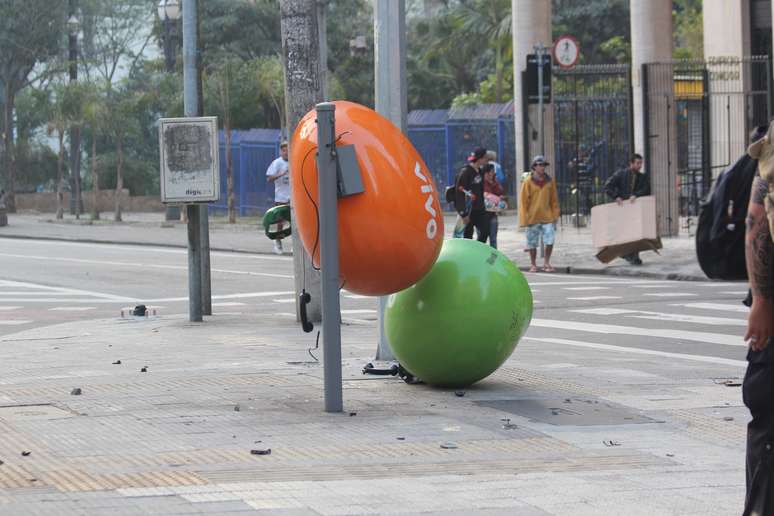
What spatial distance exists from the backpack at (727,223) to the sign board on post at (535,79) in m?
22.7

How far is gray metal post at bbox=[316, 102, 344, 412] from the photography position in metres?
8.92

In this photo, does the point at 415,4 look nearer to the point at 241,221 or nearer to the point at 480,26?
the point at 480,26

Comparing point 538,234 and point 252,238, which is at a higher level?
point 538,234

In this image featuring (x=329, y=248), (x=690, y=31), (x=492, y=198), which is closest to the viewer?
(x=329, y=248)

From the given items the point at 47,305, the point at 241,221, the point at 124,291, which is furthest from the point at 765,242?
the point at 241,221

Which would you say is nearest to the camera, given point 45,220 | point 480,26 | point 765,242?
point 765,242

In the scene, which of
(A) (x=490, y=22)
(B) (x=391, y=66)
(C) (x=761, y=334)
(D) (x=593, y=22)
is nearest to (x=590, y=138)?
(A) (x=490, y=22)

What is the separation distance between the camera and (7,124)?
46.6m

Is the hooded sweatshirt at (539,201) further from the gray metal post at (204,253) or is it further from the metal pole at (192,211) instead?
the metal pole at (192,211)

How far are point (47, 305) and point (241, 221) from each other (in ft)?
70.2

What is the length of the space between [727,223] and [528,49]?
25.3 metres

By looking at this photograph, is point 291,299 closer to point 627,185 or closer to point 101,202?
point 627,185

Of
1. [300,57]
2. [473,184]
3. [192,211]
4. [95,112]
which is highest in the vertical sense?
[95,112]

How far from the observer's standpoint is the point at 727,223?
18.8ft
